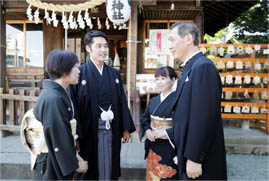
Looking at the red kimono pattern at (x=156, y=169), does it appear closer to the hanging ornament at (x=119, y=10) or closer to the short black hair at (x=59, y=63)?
the short black hair at (x=59, y=63)

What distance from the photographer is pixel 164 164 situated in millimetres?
2412

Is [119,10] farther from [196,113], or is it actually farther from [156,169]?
[196,113]

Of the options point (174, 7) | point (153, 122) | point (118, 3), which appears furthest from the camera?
point (174, 7)

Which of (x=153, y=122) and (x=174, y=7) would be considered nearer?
(x=153, y=122)

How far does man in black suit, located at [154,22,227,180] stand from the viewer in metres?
1.64

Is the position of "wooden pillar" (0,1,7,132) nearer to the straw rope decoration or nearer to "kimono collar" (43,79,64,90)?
the straw rope decoration

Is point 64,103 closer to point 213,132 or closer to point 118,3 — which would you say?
point 213,132

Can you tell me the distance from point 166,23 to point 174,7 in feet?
3.46

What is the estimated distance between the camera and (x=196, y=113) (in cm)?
166

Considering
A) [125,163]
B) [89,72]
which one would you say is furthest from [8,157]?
[89,72]

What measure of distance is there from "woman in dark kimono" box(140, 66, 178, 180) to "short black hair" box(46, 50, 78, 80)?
1134 mm

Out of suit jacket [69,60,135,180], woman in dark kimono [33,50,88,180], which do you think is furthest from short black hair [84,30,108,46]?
woman in dark kimono [33,50,88,180]

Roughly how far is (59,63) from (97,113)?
3.02 feet

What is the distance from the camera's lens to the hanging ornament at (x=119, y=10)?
14.1ft
